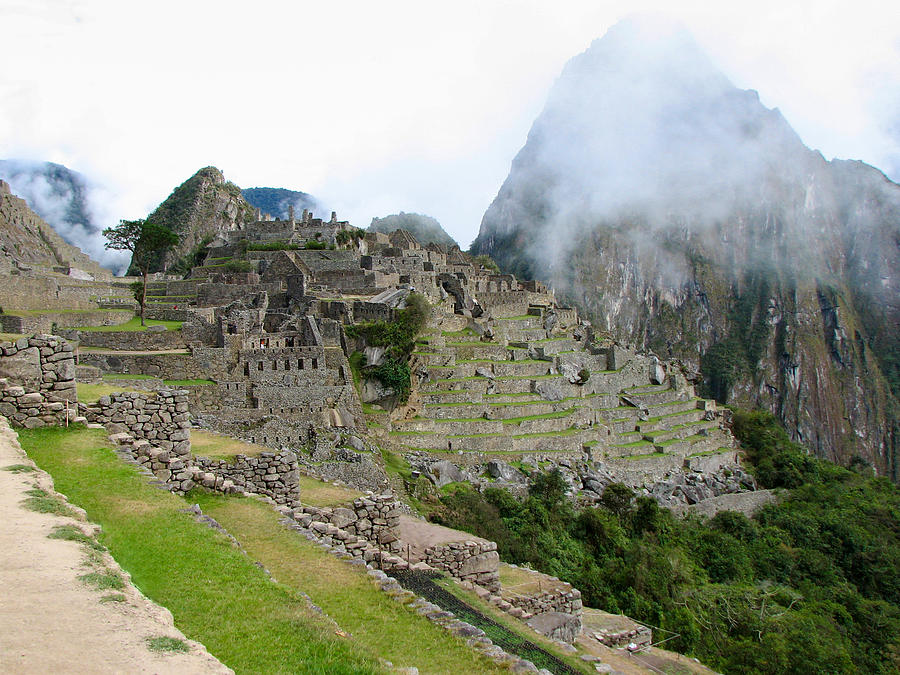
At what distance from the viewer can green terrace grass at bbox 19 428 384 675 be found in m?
4.92

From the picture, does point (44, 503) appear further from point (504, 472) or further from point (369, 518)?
point (504, 472)

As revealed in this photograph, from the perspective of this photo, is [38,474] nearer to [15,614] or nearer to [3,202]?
[15,614]

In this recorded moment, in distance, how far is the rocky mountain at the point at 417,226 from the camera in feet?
273

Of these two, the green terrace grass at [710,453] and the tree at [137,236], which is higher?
the tree at [137,236]

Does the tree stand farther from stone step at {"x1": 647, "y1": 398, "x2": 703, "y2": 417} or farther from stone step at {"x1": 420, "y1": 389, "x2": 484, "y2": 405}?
stone step at {"x1": 647, "y1": 398, "x2": 703, "y2": 417}

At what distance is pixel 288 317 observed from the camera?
25656 millimetres

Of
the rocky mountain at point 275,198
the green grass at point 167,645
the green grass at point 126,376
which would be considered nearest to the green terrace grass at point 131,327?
the green grass at point 126,376

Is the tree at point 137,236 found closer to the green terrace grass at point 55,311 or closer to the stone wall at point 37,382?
the green terrace grass at point 55,311

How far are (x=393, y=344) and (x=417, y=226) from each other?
206 feet

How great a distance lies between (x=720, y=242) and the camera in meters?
175

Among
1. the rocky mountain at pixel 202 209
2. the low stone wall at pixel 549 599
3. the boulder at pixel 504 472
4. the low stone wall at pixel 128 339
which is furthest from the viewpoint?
the rocky mountain at pixel 202 209

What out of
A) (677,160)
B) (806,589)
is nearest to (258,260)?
(806,589)

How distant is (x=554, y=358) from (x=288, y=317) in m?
17.3

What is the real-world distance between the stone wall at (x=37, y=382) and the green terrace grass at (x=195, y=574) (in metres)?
0.26
